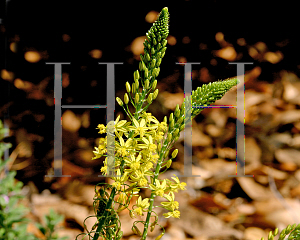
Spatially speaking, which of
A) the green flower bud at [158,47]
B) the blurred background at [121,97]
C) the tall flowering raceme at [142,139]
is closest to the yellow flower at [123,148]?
the tall flowering raceme at [142,139]

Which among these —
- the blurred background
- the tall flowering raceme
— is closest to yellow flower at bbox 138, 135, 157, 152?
the tall flowering raceme

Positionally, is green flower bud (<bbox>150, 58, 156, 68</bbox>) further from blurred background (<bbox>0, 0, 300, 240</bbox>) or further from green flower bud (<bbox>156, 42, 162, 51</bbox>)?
blurred background (<bbox>0, 0, 300, 240</bbox>)

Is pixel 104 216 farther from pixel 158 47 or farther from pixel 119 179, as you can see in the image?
pixel 158 47

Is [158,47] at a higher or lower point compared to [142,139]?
higher

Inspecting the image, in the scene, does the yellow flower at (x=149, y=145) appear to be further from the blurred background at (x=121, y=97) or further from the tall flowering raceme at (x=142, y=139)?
the blurred background at (x=121, y=97)

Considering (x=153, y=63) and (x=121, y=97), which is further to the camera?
(x=121, y=97)

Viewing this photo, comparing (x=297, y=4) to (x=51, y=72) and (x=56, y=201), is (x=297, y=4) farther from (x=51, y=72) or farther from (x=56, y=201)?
(x=56, y=201)

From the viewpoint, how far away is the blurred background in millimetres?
558

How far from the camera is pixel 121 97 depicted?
0.57m

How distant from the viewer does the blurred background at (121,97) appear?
558 millimetres

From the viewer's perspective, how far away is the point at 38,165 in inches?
22.9

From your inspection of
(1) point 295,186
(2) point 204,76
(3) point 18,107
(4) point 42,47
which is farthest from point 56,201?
(1) point 295,186

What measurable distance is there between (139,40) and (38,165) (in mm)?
399

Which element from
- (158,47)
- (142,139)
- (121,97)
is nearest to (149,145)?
(142,139)
